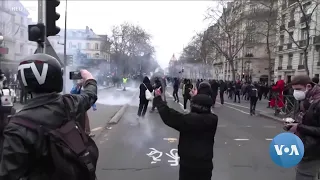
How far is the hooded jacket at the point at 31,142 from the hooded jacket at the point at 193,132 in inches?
57.5

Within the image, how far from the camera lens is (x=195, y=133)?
3.07m

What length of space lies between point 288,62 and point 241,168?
44357 millimetres

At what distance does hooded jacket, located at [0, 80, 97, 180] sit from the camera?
1499 mm

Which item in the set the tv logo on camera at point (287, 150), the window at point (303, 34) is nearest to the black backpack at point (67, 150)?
the tv logo on camera at point (287, 150)

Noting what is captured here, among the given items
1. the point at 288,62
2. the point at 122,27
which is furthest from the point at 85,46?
the point at 288,62

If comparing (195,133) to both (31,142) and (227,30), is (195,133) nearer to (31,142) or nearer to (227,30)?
(31,142)

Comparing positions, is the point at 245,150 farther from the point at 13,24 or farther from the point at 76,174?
the point at 13,24

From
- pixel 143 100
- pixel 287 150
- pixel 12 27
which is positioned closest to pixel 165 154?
pixel 287 150

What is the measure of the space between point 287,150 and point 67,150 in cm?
243

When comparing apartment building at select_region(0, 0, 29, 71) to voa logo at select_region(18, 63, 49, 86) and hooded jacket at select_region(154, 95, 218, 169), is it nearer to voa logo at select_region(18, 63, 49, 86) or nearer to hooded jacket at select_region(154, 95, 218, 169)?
hooded jacket at select_region(154, 95, 218, 169)

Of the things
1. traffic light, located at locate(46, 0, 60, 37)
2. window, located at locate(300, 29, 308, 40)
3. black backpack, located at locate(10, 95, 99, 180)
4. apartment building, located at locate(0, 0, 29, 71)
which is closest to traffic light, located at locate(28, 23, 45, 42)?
traffic light, located at locate(46, 0, 60, 37)

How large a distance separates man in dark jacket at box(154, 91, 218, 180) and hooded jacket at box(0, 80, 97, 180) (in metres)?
1.47

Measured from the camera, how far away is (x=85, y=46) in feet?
49.7

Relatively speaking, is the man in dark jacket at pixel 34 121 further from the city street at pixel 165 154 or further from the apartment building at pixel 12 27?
the apartment building at pixel 12 27
